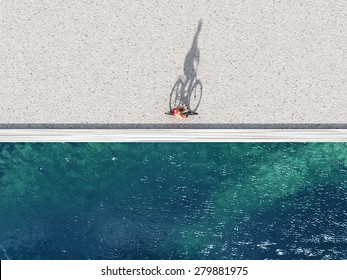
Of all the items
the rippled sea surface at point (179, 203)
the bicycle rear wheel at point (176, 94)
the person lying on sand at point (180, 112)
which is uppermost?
the bicycle rear wheel at point (176, 94)

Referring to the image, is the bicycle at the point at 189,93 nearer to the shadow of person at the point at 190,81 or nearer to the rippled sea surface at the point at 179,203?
the shadow of person at the point at 190,81

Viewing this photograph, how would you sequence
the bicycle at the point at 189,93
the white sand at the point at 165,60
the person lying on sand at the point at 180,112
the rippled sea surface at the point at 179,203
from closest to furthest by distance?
the person lying on sand at the point at 180,112, the white sand at the point at 165,60, the bicycle at the point at 189,93, the rippled sea surface at the point at 179,203

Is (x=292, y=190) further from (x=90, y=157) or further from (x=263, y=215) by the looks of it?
(x=90, y=157)

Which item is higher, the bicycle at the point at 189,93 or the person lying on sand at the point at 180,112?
the bicycle at the point at 189,93

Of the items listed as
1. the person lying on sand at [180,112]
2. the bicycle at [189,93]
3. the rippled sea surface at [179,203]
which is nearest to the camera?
the person lying on sand at [180,112]

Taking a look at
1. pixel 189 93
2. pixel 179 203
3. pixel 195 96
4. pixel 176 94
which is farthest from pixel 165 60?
pixel 179 203

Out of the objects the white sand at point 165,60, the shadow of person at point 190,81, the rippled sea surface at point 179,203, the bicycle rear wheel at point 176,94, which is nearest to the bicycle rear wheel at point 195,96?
the shadow of person at point 190,81

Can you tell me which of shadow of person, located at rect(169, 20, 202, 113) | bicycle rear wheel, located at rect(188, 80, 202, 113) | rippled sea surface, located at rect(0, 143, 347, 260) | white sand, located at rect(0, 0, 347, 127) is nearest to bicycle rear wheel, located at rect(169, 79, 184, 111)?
shadow of person, located at rect(169, 20, 202, 113)

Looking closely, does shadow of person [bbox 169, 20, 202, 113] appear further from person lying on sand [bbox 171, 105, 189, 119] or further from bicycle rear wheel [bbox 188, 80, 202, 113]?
person lying on sand [bbox 171, 105, 189, 119]
